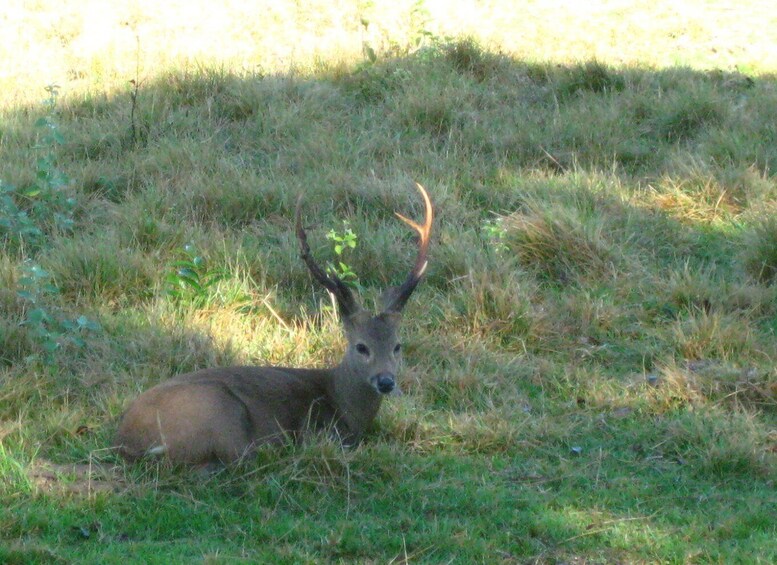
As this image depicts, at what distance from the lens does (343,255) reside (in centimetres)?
837

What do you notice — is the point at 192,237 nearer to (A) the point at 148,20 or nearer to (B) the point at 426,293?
(B) the point at 426,293

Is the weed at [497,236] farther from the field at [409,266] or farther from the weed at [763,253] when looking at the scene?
the weed at [763,253]

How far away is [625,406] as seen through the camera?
6754 mm

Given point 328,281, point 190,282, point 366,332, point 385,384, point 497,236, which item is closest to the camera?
point 385,384

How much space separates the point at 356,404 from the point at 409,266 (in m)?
2.14

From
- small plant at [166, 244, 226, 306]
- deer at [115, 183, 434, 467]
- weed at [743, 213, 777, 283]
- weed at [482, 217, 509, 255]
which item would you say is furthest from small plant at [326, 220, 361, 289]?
weed at [743, 213, 777, 283]

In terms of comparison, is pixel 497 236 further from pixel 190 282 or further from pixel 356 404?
pixel 356 404

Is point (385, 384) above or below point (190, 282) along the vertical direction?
above

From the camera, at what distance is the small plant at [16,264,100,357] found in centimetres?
649

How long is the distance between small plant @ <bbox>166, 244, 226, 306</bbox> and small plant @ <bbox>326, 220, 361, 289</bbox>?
2.79 ft

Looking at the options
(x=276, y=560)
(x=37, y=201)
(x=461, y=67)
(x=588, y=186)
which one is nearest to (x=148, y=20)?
(x=461, y=67)

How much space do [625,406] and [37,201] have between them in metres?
4.77

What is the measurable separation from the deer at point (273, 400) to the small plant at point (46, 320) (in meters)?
0.99

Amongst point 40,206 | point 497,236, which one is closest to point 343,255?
point 497,236
